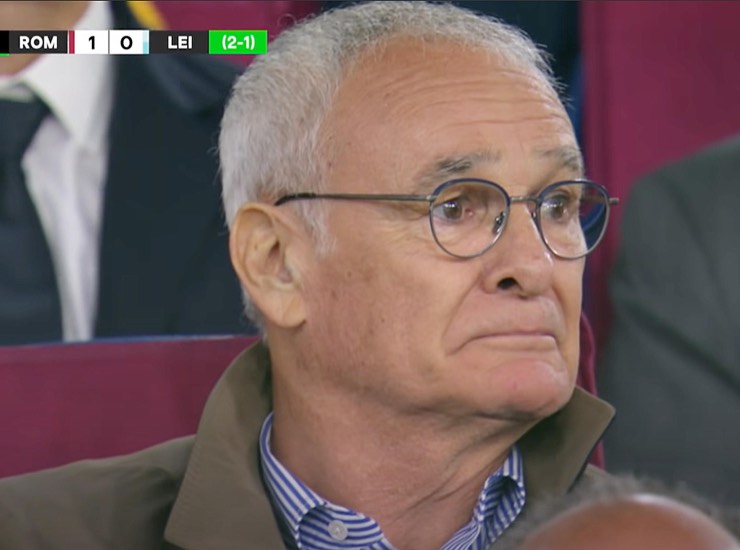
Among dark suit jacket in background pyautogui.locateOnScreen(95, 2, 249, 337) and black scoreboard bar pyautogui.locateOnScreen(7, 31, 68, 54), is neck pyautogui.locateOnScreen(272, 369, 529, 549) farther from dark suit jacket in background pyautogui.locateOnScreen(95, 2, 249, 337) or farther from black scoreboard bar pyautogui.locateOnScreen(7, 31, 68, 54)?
black scoreboard bar pyautogui.locateOnScreen(7, 31, 68, 54)

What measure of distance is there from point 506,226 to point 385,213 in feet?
0.42

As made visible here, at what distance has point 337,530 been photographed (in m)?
1.43

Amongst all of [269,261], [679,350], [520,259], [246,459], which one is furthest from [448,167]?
[679,350]

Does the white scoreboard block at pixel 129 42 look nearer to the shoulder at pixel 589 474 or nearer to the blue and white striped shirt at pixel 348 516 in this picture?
the blue and white striped shirt at pixel 348 516

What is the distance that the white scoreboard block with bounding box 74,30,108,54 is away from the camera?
176 cm

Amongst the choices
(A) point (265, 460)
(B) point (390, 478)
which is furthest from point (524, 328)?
(A) point (265, 460)

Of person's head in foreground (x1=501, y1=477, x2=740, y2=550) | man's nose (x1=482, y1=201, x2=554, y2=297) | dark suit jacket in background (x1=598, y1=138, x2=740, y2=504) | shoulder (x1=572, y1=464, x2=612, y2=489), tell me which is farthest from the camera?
dark suit jacket in background (x1=598, y1=138, x2=740, y2=504)

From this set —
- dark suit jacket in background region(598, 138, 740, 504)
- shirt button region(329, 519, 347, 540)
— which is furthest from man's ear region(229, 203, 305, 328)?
dark suit jacket in background region(598, 138, 740, 504)

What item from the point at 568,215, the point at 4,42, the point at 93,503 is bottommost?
the point at 93,503

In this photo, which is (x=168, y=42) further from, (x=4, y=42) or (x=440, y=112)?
(x=440, y=112)

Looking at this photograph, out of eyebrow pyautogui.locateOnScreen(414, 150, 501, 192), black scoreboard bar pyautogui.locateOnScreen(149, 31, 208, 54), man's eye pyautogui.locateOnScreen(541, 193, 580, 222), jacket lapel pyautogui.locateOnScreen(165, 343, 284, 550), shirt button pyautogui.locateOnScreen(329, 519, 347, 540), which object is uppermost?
black scoreboard bar pyautogui.locateOnScreen(149, 31, 208, 54)

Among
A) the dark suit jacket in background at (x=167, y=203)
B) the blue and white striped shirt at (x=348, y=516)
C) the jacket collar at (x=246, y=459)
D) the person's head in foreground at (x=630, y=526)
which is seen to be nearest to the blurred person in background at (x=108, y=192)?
the dark suit jacket in background at (x=167, y=203)

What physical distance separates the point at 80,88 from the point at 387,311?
0.62m

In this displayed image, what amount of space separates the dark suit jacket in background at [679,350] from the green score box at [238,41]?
0.61 m
